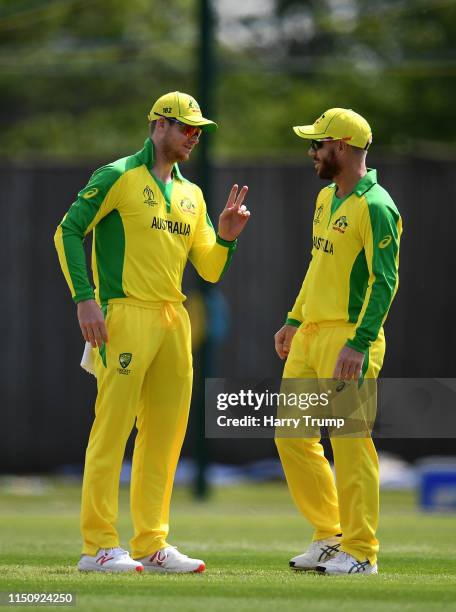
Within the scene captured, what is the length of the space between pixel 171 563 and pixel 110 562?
370 millimetres

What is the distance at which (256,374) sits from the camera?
17.1m

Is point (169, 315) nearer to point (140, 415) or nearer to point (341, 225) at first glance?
point (140, 415)

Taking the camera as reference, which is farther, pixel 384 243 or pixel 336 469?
pixel 336 469

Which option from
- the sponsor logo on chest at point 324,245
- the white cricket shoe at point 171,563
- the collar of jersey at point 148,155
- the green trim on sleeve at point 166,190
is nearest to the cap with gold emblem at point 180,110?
the collar of jersey at point 148,155

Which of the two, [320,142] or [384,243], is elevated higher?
[320,142]

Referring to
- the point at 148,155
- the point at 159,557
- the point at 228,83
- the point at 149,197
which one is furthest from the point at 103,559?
the point at 228,83

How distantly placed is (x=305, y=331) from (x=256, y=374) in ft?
30.9

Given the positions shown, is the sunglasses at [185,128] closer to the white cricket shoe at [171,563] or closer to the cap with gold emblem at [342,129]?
the cap with gold emblem at [342,129]

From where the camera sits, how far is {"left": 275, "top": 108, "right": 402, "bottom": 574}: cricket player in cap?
24.3ft

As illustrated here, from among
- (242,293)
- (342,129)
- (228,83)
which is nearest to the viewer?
(342,129)

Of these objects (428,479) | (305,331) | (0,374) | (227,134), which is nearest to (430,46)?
(227,134)

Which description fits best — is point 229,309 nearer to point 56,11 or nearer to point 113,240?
point 113,240

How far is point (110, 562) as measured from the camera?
7340 millimetres

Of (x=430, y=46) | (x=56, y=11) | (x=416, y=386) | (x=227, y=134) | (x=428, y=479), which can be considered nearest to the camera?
(x=428, y=479)
